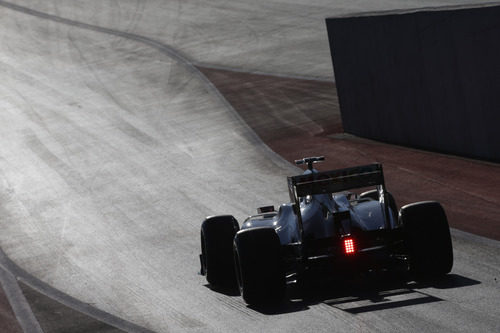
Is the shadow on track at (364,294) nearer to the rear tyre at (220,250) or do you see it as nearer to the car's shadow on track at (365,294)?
the car's shadow on track at (365,294)

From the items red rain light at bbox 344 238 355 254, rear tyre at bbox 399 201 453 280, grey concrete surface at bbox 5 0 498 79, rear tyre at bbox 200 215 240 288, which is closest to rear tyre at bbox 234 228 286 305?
red rain light at bbox 344 238 355 254

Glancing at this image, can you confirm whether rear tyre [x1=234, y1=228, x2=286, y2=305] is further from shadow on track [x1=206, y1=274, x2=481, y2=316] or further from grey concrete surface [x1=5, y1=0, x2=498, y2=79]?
grey concrete surface [x1=5, y1=0, x2=498, y2=79]

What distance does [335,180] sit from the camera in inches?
437

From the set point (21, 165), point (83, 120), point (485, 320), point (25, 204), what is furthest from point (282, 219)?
point (83, 120)

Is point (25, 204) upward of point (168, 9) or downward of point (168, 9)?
downward

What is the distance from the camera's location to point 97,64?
40656mm

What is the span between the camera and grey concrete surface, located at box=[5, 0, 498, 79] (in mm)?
37969

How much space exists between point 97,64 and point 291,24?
9.73 meters

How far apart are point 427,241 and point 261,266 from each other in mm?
1999

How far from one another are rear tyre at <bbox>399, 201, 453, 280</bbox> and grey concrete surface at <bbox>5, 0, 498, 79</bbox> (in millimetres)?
22782

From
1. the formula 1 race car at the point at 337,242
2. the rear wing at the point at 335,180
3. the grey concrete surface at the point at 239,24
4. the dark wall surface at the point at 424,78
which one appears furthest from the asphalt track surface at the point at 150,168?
the dark wall surface at the point at 424,78

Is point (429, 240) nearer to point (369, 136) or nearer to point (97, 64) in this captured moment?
point (369, 136)

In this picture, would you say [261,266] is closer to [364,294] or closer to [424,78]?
[364,294]

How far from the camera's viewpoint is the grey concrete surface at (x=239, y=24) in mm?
37969
